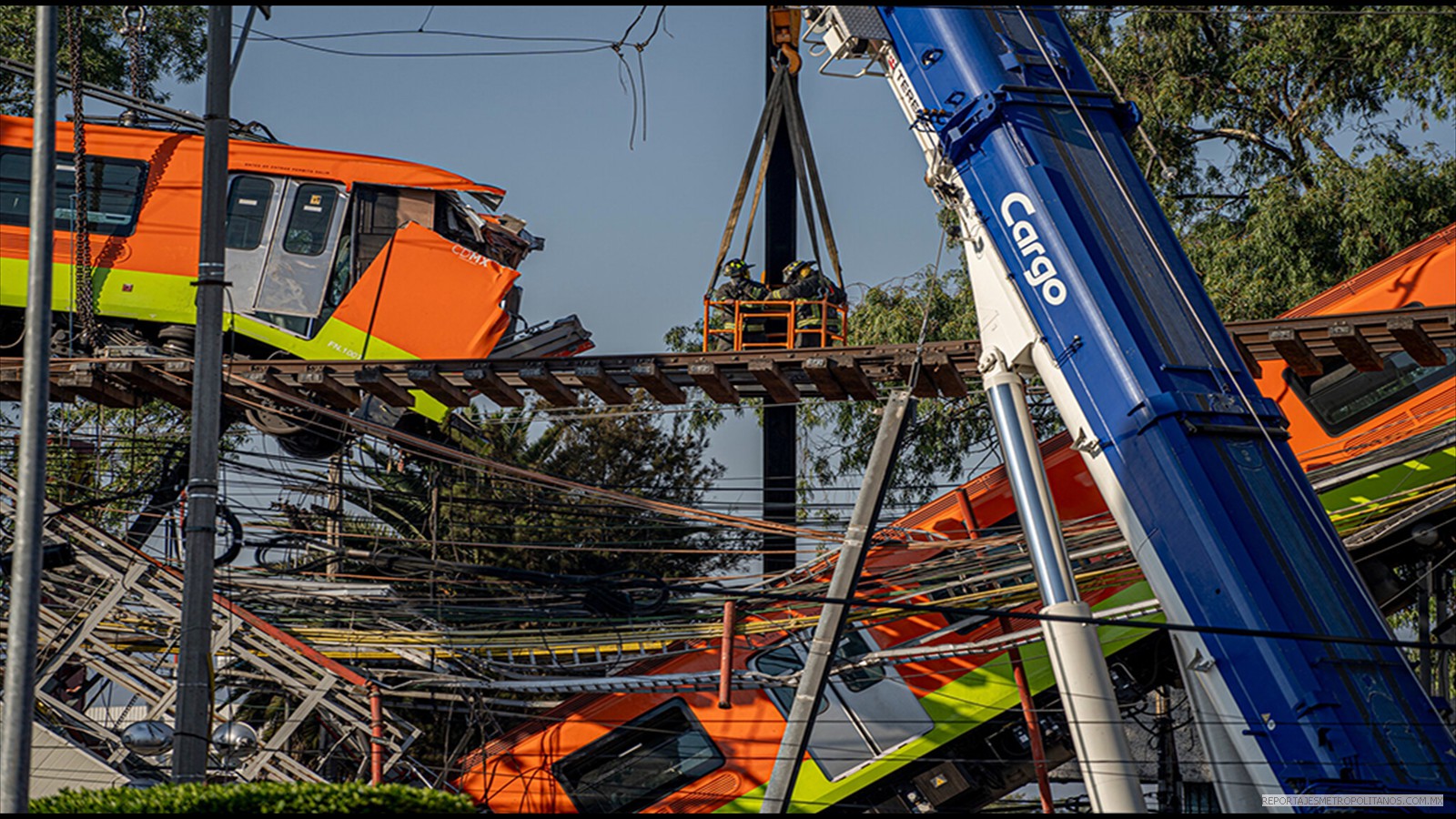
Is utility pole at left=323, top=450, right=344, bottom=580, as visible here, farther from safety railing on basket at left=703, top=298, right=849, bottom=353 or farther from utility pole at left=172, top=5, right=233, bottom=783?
safety railing on basket at left=703, top=298, right=849, bottom=353

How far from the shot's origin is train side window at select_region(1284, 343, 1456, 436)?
45.3ft

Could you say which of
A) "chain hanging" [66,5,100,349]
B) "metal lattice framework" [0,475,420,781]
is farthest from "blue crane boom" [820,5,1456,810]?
"chain hanging" [66,5,100,349]

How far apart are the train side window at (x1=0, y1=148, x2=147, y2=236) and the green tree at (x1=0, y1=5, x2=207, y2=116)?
7.31 m

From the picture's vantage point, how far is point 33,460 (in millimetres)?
7699

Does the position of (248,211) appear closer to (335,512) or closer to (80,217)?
(80,217)

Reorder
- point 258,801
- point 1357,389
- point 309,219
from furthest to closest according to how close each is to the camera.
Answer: point 309,219
point 1357,389
point 258,801

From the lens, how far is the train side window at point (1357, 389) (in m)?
13.8

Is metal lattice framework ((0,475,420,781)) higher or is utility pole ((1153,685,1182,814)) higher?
metal lattice framework ((0,475,420,781))

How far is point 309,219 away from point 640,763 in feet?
25.1

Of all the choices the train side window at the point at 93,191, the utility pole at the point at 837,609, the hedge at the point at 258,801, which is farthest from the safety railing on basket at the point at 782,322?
the hedge at the point at 258,801

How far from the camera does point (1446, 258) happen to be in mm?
13609

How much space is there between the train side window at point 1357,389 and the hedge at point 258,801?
9.75 m

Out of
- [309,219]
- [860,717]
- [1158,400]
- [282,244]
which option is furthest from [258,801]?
[309,219]

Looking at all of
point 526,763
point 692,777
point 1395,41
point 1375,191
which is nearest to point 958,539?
point 692,777
